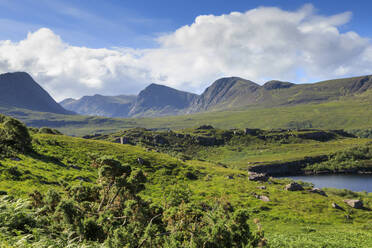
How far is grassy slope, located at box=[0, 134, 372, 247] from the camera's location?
34812 mm

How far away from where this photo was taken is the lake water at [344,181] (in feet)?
461

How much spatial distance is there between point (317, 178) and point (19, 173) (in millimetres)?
180143

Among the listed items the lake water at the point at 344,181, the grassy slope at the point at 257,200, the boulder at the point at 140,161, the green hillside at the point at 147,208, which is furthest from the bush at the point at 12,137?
the lake water at the point at 344,181

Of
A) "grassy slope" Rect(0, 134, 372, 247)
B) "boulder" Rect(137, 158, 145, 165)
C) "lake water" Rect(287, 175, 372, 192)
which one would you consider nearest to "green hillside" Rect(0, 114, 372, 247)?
"grassy slope" Rect(0, 134, 372, 247)

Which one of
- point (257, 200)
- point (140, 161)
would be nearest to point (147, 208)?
point (257, 200)

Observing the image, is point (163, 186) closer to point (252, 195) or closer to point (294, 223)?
point (252, 195)

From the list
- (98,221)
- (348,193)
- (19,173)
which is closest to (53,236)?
(98,221)

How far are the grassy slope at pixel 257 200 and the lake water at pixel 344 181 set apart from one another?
90869mm

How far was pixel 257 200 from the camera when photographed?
6125cm

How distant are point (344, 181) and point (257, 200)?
128 m

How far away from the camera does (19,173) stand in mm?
39469

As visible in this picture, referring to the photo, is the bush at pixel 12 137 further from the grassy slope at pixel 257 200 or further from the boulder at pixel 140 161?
the boulder at pixel 140 161

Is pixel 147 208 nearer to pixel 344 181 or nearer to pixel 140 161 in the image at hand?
pixel 140 161

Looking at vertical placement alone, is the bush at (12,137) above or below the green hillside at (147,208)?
above
